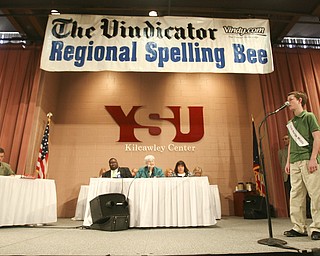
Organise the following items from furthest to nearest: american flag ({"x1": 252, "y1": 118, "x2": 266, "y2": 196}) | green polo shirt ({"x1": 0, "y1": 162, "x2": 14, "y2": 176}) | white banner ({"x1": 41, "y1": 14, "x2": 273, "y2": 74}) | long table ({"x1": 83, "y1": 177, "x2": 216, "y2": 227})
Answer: american flag ({"x1": 252, "y1": 118, "x2": 266, "y2": 196}) < green polo shirt ({"x1": 0, "y1": 162, "x2": 14, "y2": 176}) < white banner ({"x1": 41, "y1": 14, "x2": 273, "y2": 74}) < long table ({"x1": 83, "y1": 177, "x2": 216, "y2": 227})

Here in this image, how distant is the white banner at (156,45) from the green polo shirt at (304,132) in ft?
4.98

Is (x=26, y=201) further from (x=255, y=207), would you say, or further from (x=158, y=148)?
(x=255, y=207)

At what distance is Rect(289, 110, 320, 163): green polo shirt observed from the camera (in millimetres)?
2375

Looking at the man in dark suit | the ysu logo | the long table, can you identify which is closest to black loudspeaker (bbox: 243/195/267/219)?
the long table

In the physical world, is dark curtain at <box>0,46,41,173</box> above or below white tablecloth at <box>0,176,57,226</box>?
above

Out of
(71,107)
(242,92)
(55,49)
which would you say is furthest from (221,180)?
(55,49)

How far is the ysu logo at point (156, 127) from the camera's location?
6309 mm

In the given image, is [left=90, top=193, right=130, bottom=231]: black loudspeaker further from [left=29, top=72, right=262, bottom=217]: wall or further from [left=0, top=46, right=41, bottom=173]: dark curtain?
[left=29, top=72, right=262, bottom=217]: wall

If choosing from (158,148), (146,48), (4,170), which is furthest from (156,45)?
(4,170)

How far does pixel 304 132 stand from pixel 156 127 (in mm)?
4195

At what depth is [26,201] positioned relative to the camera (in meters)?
3.70

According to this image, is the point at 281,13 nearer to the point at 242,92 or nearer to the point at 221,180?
the point at 242,92

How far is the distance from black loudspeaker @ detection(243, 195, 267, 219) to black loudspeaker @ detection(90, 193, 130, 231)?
2.64 meters

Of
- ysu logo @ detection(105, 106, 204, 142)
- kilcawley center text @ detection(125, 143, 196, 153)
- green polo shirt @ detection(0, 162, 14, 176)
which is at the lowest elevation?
green polo shirt @ detection(0, 162, 14, 176)
